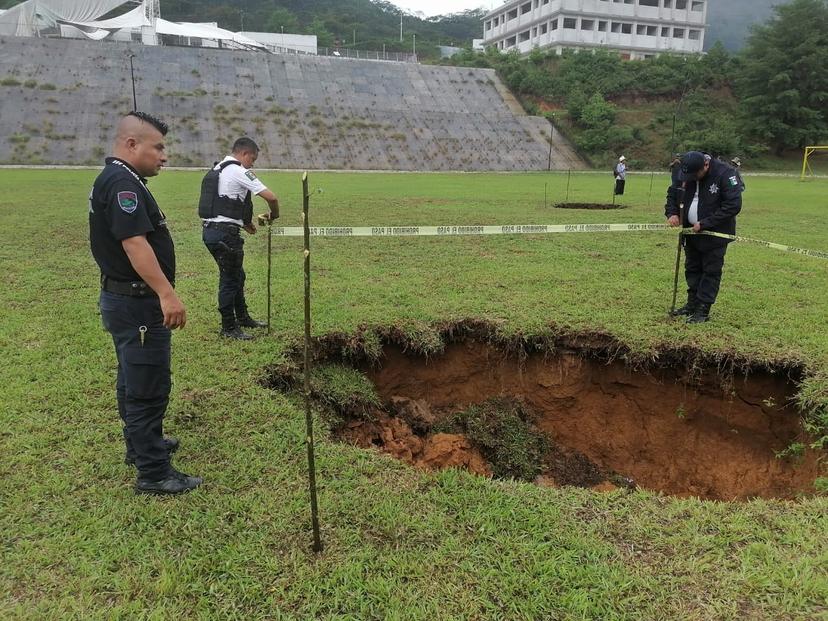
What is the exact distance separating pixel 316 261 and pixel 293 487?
5.72 meters

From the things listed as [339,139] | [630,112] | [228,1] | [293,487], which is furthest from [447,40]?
[293,487]

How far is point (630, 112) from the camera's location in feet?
143

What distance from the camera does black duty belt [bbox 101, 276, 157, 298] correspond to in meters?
3.02

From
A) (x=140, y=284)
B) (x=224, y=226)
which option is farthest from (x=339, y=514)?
(x=224, y=226)

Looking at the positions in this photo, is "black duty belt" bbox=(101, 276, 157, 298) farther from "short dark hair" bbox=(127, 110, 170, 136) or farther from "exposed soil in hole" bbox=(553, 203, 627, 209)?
"exposed soil in hole" bbox=(553, 203, 627, 209)

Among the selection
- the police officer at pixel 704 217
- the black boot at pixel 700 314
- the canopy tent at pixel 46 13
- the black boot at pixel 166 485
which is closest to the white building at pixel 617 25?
the canopy tent at pixel 46 13

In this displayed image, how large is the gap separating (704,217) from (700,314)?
969 millimetres

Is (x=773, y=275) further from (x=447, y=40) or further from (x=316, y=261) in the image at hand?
(x=447, y=40)

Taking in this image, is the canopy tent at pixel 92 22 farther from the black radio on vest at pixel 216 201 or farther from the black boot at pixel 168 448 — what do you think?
the black boot at pixel 168 448

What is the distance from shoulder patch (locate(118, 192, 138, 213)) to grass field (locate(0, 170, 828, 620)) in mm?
1570

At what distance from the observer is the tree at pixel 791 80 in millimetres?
37562

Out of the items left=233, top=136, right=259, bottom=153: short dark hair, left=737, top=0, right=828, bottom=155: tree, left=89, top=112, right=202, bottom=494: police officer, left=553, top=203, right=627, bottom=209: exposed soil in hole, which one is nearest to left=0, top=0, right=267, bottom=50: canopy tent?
left=737, top=0, right=828, bottom=155: tree

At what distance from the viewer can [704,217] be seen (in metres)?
5.67

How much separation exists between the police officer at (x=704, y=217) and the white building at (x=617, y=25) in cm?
6298
